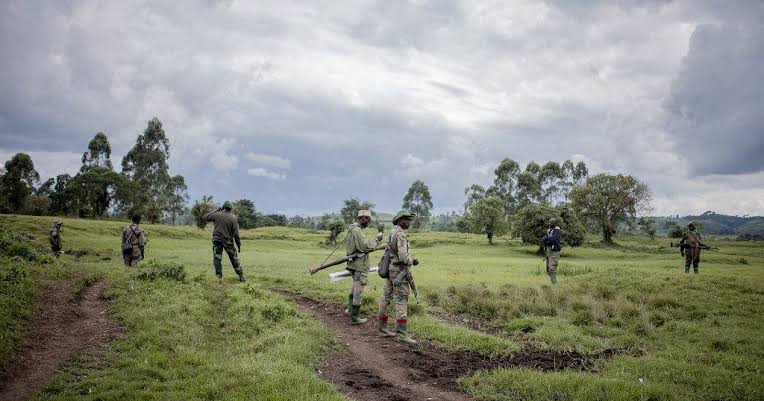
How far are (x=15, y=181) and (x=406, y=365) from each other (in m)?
87.6

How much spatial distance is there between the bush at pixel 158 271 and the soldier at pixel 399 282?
7854mm

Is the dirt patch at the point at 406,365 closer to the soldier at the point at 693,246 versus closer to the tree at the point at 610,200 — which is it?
the soldier at the point at 693,246

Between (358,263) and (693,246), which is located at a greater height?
(693,246)

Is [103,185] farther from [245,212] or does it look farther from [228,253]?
[228,253]

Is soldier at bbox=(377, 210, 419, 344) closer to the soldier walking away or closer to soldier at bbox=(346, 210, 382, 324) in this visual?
soldier at bbox=(346, 210, 382, 324)

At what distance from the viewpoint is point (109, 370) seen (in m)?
8.55

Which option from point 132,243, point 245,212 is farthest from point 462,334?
point 245,212

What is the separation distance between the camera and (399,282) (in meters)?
12.8

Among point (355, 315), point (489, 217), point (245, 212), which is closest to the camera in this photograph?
point (355, 315)

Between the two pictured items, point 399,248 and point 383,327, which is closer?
point 399,248

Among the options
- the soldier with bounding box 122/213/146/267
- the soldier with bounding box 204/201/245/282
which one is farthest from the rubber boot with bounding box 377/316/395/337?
the soldier with bounding box 122/213/146/267

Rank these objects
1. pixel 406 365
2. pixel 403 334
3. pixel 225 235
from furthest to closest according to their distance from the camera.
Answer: pixel 225 235
pixel 403 334
pixel 406 365

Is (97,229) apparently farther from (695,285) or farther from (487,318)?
(695,285)

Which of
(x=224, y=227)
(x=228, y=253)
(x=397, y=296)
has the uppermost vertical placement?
(x=224, y=227)
